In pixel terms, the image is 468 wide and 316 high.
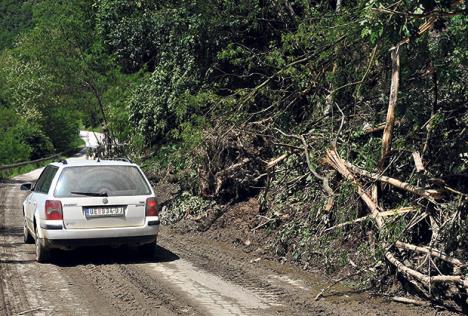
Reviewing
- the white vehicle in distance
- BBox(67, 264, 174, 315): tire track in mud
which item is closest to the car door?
the white vehicle in distance

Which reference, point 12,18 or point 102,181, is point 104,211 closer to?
point 102,181

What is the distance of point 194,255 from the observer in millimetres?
11391

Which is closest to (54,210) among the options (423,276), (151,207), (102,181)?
(102,181)

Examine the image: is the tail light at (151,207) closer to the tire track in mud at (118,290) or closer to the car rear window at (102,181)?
the car rear window at (102,181)

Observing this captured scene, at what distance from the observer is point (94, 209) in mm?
10234

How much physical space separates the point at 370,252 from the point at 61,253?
17.4 ft

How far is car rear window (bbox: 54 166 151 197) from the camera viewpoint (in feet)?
34.1

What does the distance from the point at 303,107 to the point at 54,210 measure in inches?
248

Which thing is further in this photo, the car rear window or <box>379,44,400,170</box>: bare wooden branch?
the car rear window

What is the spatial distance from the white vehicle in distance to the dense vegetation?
7.62 ft

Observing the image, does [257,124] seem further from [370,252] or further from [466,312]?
[466,312]

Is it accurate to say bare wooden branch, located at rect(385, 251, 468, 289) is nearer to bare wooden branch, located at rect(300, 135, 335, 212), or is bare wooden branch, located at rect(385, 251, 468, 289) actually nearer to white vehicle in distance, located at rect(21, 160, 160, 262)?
bare wooden branch, located at rect(300, 135, 335, 212)

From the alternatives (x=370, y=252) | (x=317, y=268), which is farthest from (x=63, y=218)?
(x=370, y=252)

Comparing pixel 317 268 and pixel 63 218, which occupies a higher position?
pixel 63 218
